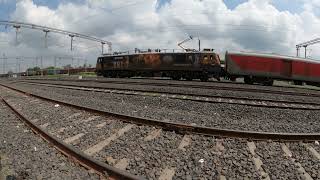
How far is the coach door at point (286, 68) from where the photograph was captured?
32.5 m

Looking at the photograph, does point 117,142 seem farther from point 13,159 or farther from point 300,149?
point 300,149

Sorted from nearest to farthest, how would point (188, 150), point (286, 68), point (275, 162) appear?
point (275, 162), point (188, 150), point (286, 68)

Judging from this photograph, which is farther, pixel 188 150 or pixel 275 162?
pixel 188 150

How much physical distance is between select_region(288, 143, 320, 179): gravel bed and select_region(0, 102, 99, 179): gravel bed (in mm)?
3103

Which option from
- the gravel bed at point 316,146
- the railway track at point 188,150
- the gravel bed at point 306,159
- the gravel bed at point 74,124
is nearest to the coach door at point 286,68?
the gravel bed at point 74,124

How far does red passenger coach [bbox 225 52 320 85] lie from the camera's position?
3244 cm

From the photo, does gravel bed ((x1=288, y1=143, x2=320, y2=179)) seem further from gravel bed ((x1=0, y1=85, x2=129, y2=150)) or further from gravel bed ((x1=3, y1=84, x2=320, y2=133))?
gravel bed ((x1=0, y1=85, x2=129, y2=150))

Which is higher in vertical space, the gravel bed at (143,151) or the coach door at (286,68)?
the coach door at (286,68)

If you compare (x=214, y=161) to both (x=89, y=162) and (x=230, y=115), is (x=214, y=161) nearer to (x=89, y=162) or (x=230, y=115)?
(x=89, y=162)

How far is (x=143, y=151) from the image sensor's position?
708 cm

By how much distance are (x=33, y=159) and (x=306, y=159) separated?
4561 millimetres

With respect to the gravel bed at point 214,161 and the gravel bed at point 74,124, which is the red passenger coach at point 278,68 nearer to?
the gravel bed at point 74,124

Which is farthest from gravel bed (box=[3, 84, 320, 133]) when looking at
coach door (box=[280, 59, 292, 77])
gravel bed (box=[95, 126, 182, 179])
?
coach door (box=[280, 59, 292, 77])

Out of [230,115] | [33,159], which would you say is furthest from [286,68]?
[33,159]
